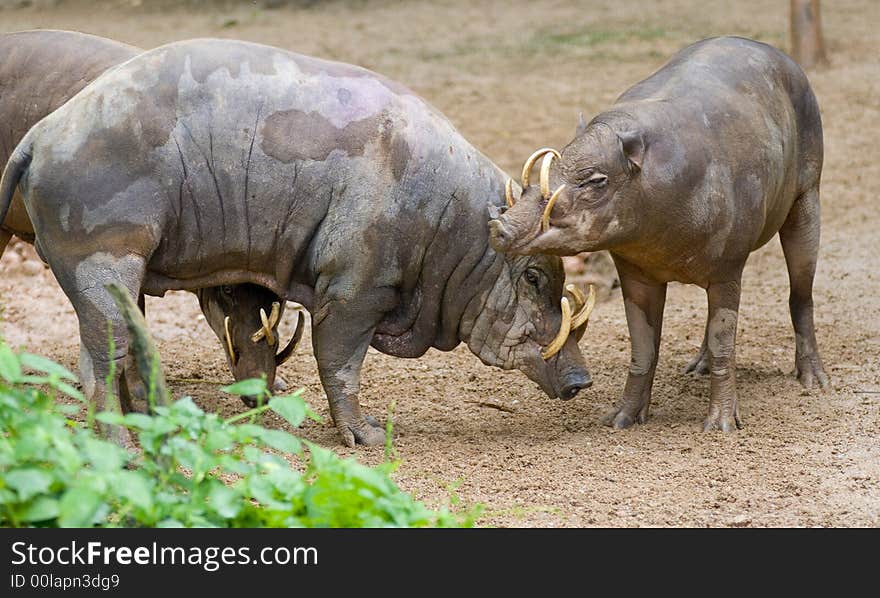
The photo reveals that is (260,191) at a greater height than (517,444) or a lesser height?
greater

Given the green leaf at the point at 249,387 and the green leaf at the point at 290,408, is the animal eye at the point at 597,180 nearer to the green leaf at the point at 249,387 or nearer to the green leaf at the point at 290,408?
the green leaf at the point at 290,408

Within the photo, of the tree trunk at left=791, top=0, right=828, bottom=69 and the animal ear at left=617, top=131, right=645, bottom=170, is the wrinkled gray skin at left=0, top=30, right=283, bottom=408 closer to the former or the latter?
the animal ear at left=617, top=131, right=645, bottom=170

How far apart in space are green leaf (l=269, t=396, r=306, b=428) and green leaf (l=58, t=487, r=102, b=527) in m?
0.65

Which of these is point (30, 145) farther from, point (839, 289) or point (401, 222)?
point (839, 289)

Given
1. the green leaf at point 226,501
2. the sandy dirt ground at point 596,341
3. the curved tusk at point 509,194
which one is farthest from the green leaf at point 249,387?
the curved tusk at point 509,194

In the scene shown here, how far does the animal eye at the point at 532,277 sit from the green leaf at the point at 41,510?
3199 millimetres

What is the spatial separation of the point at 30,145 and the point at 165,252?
0.74m

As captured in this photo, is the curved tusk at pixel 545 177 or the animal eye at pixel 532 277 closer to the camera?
the curved tusk at pixel 545 177

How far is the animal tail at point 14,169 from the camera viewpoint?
579 centimetres

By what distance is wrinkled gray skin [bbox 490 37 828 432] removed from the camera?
5.83 meters

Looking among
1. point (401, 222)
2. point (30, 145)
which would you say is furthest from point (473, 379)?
point (30, 145)

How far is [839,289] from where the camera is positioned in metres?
8.85

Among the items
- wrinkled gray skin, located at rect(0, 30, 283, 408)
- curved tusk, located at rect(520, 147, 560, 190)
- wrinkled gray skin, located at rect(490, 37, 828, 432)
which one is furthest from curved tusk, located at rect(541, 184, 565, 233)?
wrinkled gray skin, located at rect(0, 30, 283, 408)
